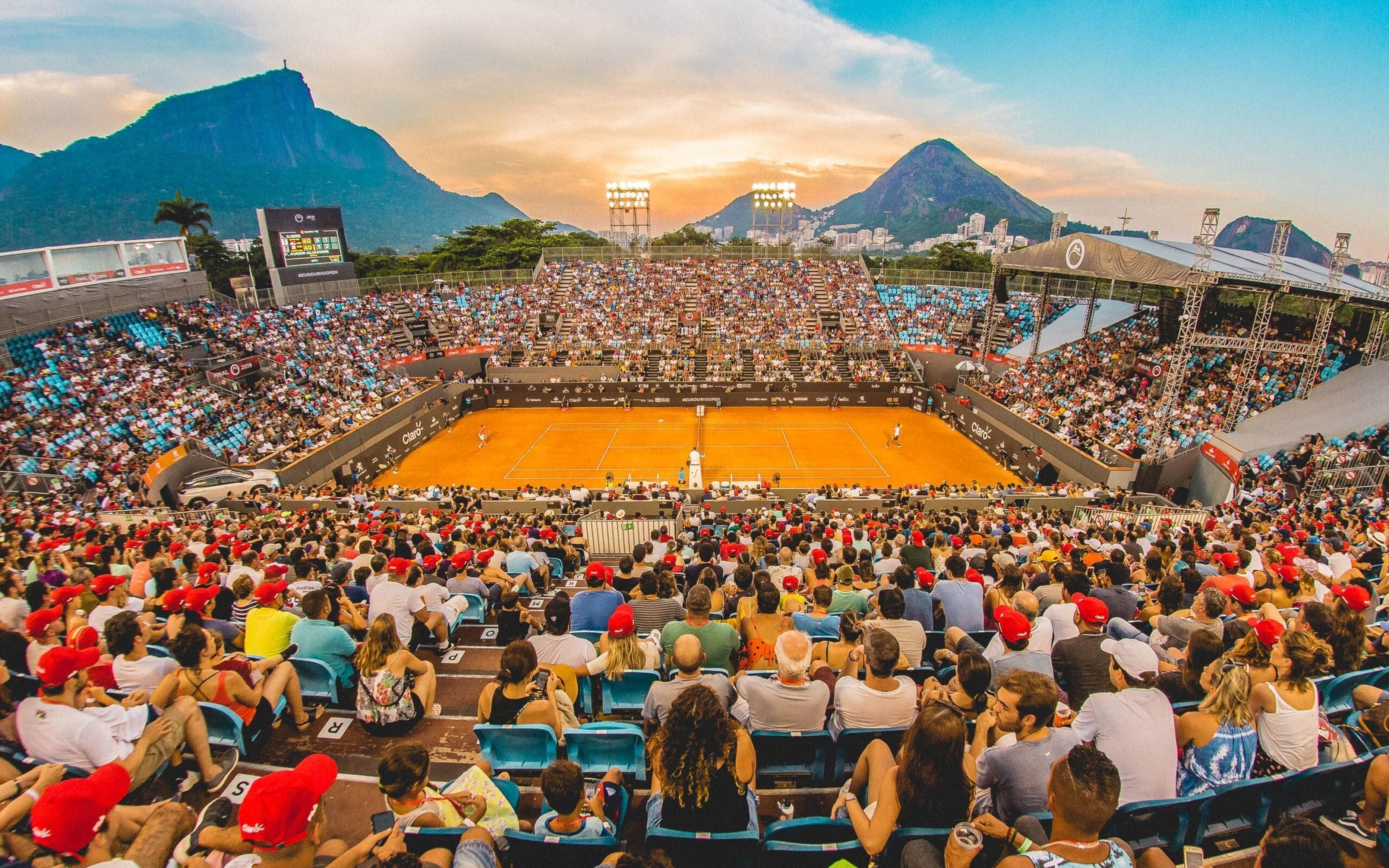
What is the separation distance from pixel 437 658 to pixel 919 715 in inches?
→ 252

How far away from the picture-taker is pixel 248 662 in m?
5.38

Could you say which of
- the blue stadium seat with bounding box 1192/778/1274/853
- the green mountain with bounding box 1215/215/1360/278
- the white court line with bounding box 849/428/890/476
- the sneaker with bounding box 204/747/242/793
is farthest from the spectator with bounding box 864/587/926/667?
the green mountain with bounding box 1215/215/1360/278

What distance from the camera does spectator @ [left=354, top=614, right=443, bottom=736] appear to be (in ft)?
16.8

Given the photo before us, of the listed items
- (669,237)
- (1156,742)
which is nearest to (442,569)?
(1156,742)

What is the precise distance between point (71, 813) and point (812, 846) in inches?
151

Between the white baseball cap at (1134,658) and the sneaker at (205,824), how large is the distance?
6.30 m

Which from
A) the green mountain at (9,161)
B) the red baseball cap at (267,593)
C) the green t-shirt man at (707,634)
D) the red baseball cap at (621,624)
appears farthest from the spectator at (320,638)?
the green mountain at (9,161)

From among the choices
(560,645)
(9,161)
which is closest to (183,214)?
(560,645)

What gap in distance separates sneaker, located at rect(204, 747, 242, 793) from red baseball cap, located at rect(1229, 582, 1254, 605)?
10.6m

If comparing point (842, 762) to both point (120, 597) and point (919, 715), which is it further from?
point (120, 597)

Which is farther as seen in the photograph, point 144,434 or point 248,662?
point 144,434

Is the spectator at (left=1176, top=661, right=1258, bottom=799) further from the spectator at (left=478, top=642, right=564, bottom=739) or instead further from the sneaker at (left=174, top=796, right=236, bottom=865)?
the sneaker at (left=174, top=796, right=236, bottom=865)

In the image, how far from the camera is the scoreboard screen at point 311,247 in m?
41.3

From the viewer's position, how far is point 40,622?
18.1ft
